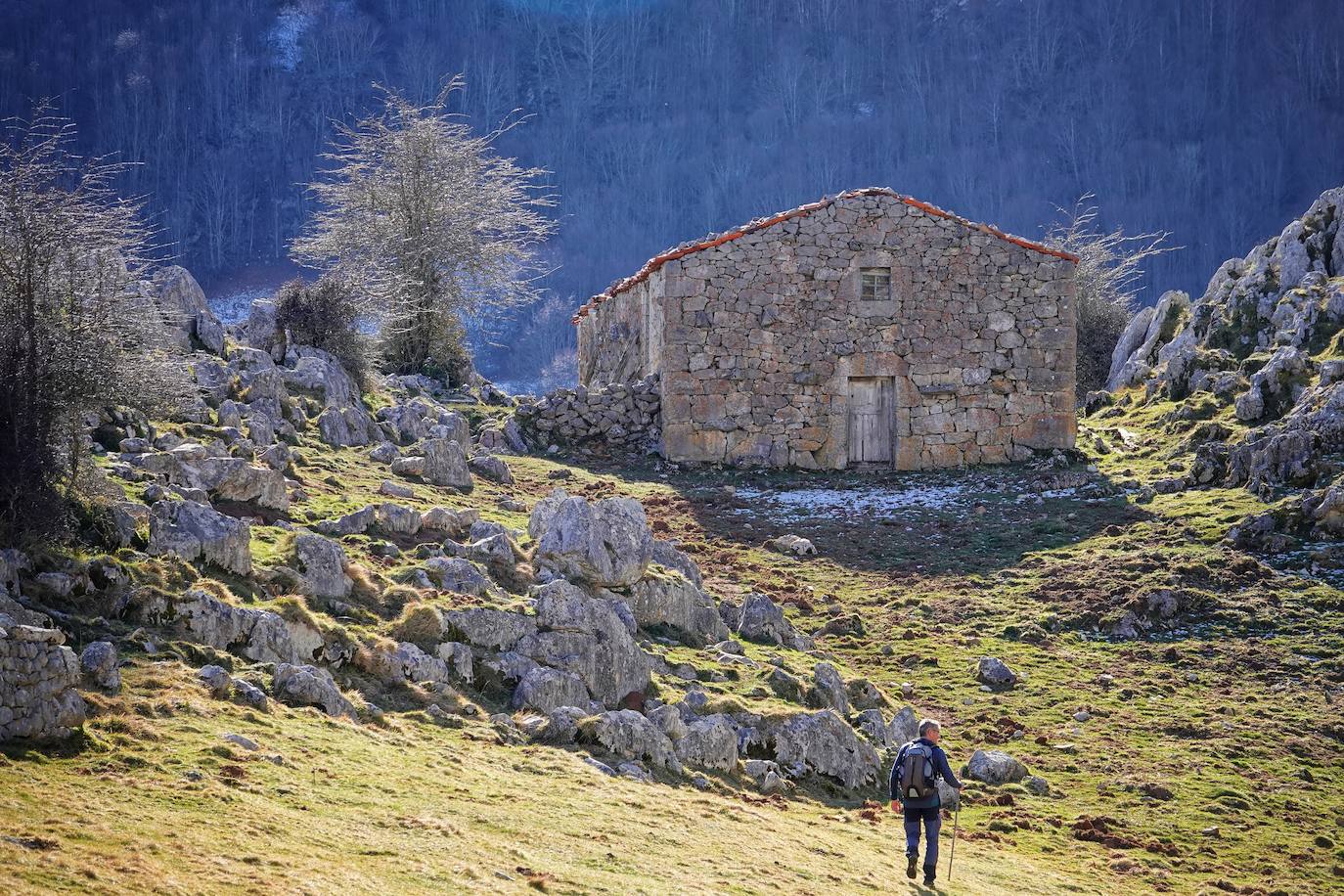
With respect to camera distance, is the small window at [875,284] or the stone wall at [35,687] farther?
the small window at [875,284]

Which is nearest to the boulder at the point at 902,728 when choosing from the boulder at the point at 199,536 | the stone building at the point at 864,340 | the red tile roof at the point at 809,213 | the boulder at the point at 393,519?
the boulder at the point at 393,519

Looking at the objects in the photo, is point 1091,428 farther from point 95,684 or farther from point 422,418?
point 95,684

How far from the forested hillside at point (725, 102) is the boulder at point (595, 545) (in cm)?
7133

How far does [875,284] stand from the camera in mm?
33469

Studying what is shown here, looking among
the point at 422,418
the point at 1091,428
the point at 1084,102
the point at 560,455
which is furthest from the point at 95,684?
the point at 1084,102

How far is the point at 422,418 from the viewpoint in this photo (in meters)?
27.8

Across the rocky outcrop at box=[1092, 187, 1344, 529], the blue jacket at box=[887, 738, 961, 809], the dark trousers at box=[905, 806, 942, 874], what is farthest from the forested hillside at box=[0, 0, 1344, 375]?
the dark trousers at box=[905, 806, 942, 874]

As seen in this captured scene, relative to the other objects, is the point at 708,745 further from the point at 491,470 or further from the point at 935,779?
the point at 491,470

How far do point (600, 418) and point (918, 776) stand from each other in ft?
73.3

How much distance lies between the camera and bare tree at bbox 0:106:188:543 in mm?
13031

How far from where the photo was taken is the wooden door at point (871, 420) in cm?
3325

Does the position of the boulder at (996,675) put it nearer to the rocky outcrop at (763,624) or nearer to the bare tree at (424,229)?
the rocky outcrop at (763,624)

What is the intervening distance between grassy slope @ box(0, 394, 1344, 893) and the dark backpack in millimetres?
708

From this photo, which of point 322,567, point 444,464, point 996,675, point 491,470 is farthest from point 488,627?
point 491,470
